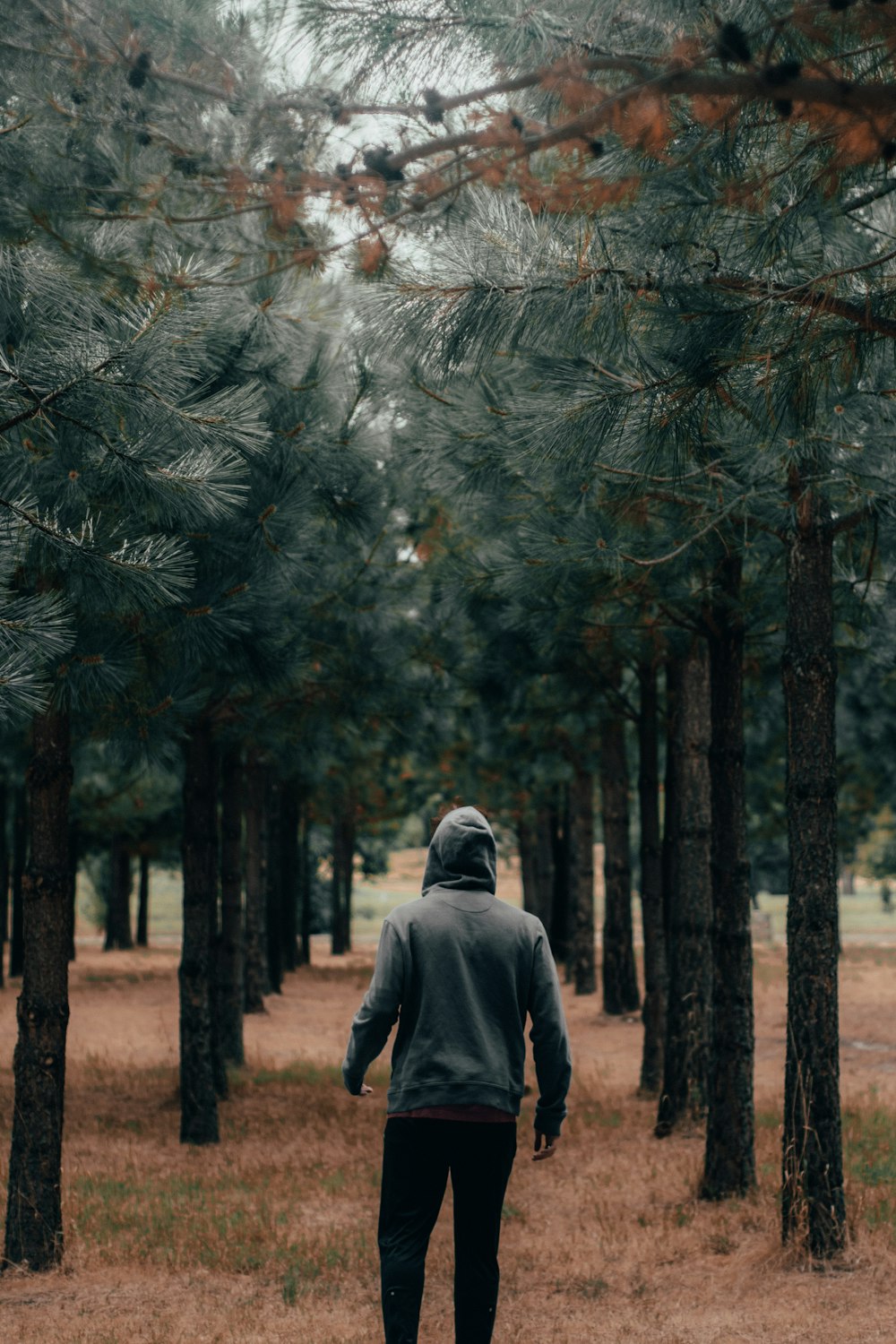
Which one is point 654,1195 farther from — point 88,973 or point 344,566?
point 88,973

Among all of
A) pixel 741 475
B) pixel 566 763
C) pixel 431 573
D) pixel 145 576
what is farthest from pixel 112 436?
pixel 566 763

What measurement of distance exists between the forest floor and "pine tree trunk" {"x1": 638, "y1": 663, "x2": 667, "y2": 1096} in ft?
1.60

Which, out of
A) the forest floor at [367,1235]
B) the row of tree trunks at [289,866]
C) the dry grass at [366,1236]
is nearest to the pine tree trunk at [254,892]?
the row of tree trunks at [289,866]

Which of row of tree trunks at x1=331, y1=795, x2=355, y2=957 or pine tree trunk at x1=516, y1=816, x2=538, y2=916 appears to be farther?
row of tree trunks at x1=331, y1=795, x2=355, y2=957

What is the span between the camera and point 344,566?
1041 centimetres

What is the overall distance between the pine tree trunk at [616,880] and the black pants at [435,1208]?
40.4 ft

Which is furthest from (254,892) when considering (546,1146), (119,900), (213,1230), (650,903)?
(119,900)

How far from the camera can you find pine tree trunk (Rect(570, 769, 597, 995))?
21016 mm

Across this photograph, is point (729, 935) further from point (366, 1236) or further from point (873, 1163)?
point (366, 1236)

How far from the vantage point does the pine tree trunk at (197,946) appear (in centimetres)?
1009

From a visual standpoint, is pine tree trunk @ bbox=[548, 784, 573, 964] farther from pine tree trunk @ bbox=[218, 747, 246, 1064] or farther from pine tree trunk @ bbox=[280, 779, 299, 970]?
pine tree trunk @ bbox=[218, 747, 246, 1064]

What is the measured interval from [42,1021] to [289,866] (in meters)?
19.1

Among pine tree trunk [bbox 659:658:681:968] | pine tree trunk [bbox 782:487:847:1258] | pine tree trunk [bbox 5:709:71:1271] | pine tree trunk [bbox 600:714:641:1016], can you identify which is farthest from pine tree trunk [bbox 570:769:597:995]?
pine tree trunk [bbox 5:709:71:1271]

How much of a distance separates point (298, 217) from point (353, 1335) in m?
4.50
